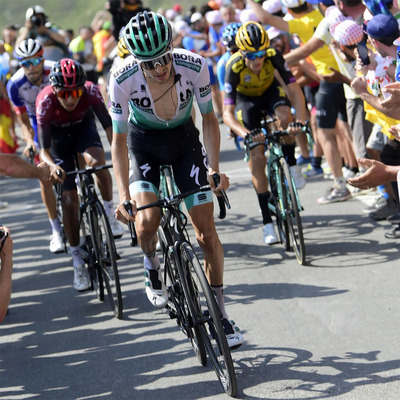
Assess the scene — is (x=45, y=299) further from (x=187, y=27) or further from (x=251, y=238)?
(x=187, y=27)

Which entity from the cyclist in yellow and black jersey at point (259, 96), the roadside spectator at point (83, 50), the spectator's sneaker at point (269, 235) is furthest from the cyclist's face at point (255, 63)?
the roadside spectator at point (83, 50)

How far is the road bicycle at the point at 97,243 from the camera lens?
23.9ft

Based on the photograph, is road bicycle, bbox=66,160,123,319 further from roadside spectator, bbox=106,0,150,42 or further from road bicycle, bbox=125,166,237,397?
roadside spectator, bbox=106,0,150,42

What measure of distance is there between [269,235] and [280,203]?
0.56 m

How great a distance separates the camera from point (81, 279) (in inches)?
325

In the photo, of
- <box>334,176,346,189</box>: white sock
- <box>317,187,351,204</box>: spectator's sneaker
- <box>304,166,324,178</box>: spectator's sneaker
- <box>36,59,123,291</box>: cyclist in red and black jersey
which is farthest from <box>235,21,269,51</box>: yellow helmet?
<box>304,166,324,178</box>: spectator's sneaker

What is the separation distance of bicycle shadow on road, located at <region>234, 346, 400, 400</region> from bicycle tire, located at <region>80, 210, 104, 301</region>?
2.32 metres

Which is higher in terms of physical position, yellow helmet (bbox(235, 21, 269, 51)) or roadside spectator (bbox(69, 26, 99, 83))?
roadside spectator (bbox(69, 26, 99, 83))

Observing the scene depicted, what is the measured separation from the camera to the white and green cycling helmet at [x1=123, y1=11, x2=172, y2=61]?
5504 mm

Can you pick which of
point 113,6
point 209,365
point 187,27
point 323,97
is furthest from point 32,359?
point 187,27

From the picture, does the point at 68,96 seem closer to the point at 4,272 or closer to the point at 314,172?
the point at 4,272

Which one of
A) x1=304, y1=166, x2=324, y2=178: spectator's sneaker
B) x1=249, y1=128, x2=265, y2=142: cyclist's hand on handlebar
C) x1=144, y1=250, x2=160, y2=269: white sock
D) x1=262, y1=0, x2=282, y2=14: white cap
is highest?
x1=262, y1=0, x2=282, y2=14: white cap

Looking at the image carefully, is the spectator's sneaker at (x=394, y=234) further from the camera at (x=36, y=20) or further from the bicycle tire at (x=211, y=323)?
the camera at (x=36, y=20)

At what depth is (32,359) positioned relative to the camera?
6.73 meters
